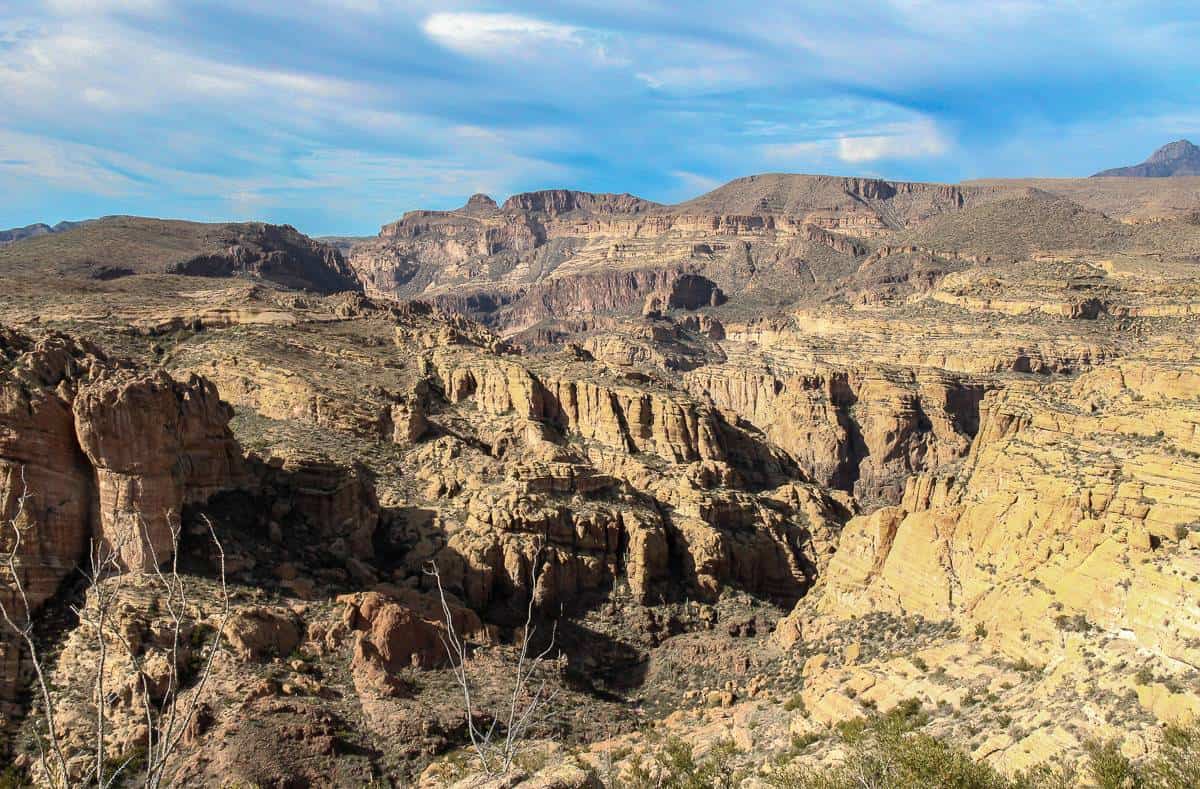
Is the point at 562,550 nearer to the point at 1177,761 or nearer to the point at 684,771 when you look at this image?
the point at 684,771

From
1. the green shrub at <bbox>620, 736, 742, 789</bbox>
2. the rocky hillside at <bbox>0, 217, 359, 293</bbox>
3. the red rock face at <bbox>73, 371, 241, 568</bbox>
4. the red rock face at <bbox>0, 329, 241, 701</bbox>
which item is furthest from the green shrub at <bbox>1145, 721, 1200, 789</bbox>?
the rocky hillside at <bbox>0, 217, 359, 293</bbox>

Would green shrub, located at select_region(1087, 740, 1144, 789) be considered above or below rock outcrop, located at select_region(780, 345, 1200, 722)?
below

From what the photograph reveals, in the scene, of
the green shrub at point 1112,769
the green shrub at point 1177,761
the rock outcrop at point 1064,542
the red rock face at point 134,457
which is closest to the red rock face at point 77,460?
the red rock face at point 134,457

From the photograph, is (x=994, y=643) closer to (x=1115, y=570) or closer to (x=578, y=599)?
(x=1115, y=570)

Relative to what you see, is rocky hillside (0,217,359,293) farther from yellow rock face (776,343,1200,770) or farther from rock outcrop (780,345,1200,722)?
yellow rock face (776,343,1200,770)

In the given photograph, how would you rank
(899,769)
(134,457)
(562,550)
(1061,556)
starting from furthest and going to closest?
(562,550) → (134,457) → (1061,556) → (899,769)

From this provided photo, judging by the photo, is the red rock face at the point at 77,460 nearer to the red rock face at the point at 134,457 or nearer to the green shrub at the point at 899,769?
the red rock face at the point at 134,457

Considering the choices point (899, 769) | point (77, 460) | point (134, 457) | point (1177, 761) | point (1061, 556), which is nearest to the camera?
point (1177, 761)

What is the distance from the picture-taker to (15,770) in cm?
3309

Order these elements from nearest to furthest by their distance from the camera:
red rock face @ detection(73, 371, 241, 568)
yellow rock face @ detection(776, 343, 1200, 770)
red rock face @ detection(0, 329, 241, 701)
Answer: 1. yellow rock face @ detection(776, 343, 1200, 770)
2. red rock face @ detection(0, 329, 241, 701)
3. red rock face @ detection(73, 371, 241, 568)

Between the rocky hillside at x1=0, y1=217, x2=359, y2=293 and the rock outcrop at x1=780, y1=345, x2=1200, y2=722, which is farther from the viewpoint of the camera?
the rocky hillside at x1=0, y1=217, x2=359, y2=293

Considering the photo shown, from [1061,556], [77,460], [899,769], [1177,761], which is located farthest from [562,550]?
[1177,761]

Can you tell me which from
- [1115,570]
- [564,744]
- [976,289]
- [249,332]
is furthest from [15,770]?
[976,289]

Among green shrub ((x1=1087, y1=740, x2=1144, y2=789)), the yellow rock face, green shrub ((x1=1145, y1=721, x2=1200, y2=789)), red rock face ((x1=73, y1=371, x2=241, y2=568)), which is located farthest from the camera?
red rock face ((x1=73, y1=371, x2=241, y2=568))
